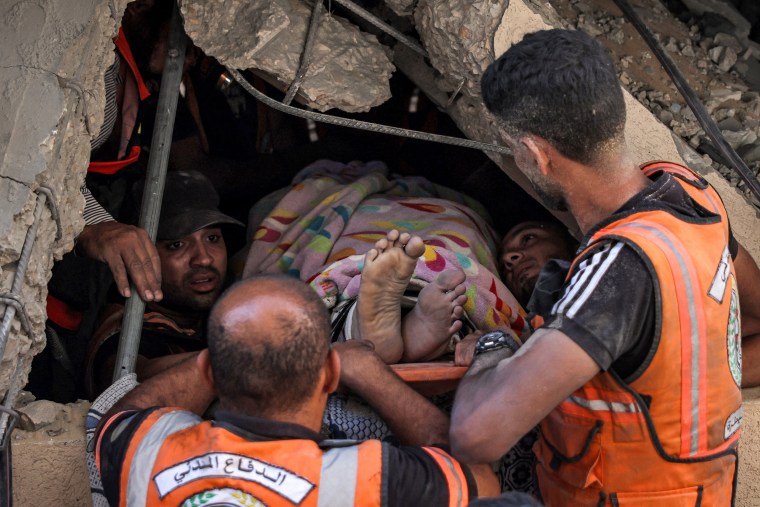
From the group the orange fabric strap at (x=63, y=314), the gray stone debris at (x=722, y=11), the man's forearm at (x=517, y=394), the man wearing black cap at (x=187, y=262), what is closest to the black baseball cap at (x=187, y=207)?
the man wearing black cap at (x=187, y=262)

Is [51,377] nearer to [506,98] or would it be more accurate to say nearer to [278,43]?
[278,43]

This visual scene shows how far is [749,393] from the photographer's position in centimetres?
288

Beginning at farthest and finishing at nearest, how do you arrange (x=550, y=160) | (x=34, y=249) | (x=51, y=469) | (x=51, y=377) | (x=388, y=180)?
(x=388, y=180) < (x=51, y=377) < (x=51, y=469) < (x=34, y=249) < (x=550, y=160)

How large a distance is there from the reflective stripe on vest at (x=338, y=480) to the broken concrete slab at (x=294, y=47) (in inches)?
66.5

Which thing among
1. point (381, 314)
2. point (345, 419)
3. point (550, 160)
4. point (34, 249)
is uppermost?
point (550, 160)

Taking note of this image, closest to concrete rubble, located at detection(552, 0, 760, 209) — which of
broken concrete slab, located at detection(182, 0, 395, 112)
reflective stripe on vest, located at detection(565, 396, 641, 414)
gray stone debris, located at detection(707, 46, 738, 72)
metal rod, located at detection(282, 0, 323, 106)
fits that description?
gray stone debris, located at detection(707, 46, 738, 72)

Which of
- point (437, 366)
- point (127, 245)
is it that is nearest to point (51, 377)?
point (127, 245)

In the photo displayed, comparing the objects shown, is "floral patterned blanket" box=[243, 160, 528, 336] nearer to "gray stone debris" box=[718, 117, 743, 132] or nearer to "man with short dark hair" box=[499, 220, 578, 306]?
"man with short dark hair" box=[499, 220, 578, 306]

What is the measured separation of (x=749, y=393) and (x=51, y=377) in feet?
8.25

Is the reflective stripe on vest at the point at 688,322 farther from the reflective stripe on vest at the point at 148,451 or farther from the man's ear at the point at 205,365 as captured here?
the reflective stripe on vest at the point at 148,451

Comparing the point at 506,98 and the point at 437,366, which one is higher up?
the point at 506,98

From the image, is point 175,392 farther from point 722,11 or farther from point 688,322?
point 722,11

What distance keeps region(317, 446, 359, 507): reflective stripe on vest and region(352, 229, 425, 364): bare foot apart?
0.80 meters

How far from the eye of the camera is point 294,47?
3158 mm
